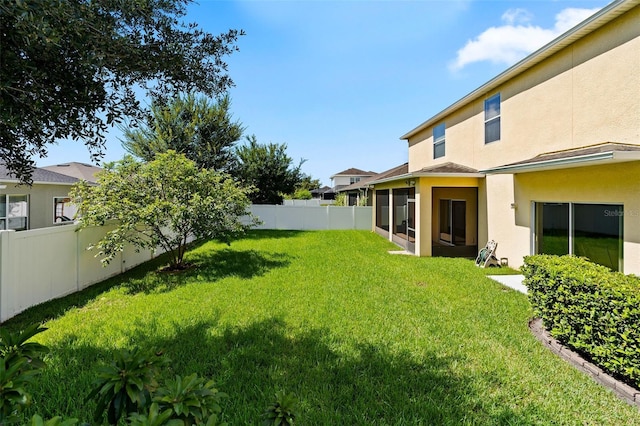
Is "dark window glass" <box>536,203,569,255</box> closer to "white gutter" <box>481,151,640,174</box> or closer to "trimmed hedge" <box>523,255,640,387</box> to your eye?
"white gutter" <box>481,151,640,174</box>

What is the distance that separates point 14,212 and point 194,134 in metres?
9.00

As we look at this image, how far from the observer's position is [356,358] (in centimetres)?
439

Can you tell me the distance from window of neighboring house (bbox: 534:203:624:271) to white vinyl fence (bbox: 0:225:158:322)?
12188 millimetres

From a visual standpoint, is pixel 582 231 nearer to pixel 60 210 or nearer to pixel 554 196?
pixel 554 196

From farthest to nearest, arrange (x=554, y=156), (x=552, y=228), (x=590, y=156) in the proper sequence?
(x=552, y=228) < (x=554, y=156) < (x=590, y=156)

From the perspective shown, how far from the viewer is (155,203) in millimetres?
8961

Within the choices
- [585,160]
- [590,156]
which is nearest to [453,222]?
[585,160]

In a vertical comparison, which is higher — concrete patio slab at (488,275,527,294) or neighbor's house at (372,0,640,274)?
neighbor's house at (372,0,640,274)

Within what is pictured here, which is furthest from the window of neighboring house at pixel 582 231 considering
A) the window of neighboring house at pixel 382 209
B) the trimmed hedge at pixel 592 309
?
the window of neighboring house at pixel 382 209

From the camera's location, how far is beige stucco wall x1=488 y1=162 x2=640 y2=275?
647cm

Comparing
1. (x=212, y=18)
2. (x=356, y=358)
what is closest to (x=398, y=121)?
(x=212, y=18)

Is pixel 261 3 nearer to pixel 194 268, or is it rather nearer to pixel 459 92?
pixel 194 268

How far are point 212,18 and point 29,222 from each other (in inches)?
604

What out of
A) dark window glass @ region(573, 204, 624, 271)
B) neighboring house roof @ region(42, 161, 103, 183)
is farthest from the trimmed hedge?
neighboring house roof @ region(42, 161, 103, 183)
